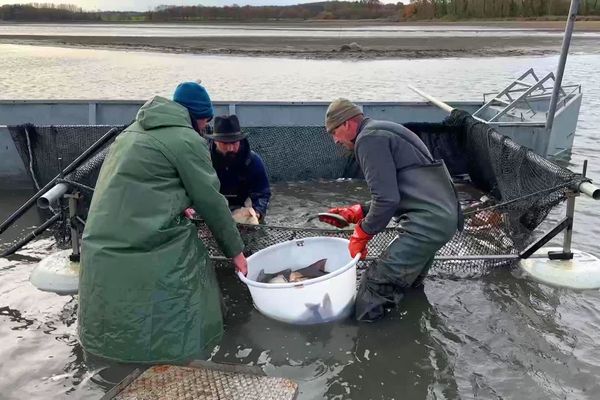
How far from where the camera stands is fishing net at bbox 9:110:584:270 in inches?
203

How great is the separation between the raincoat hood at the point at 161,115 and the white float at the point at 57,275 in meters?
2.14

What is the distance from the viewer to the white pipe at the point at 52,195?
171 inches

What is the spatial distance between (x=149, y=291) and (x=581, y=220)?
569 centimetres

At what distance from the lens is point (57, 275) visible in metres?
5.10

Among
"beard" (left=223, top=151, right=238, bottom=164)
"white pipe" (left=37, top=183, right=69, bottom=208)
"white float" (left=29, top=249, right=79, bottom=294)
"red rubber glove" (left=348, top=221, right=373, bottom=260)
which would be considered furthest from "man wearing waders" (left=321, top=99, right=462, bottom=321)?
"white float" (left=29, top=249, right=79, bottom=294)

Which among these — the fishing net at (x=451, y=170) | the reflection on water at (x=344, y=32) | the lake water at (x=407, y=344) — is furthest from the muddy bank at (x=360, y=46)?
the lake water at (x=407, y=344)

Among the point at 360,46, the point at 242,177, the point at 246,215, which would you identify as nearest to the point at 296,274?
the point at 246,215

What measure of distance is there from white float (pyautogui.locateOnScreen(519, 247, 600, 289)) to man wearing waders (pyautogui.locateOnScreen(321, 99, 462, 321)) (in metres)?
1.32

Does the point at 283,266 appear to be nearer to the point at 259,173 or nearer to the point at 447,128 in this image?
the point at 259,173

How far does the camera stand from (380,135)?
4.11m

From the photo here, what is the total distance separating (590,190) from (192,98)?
3.17 metres

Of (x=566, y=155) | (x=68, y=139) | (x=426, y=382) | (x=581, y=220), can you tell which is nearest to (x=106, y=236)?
(x=426, y=382)

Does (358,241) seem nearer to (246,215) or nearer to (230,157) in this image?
(246,215)

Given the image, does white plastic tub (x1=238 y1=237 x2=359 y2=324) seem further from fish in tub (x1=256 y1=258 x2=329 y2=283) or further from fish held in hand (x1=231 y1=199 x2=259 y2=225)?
fish held in hand (x1=231 y1=199 x2=259 y2=225)
